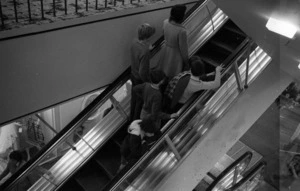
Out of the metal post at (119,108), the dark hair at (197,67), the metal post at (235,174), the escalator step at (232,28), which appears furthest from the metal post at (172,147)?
the escalator step at (232,28)

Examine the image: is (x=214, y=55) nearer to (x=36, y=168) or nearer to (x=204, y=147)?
(x=204, y=147)

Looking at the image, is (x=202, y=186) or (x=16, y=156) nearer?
(x=16, y=156)

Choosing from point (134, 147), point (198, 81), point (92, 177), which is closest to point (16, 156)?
point (92, 177)

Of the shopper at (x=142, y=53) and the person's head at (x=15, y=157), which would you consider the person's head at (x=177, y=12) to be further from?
the person's head at (x=15, y=157)

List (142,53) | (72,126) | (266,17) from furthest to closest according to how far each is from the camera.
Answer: (72,126) < (142,53) < (266,17)

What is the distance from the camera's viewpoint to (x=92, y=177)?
5.90 metres

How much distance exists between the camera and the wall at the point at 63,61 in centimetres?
477

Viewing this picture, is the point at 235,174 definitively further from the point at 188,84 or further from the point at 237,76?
the point at 188,84

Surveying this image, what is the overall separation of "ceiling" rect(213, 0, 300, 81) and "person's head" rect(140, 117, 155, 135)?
160 centimetres

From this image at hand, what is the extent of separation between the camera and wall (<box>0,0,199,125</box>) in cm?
477

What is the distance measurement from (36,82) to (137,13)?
2.06m

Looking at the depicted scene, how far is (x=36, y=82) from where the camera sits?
201 inches

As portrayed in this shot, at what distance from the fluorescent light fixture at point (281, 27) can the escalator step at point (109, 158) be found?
3478mm

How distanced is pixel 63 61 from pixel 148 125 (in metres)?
1.85
